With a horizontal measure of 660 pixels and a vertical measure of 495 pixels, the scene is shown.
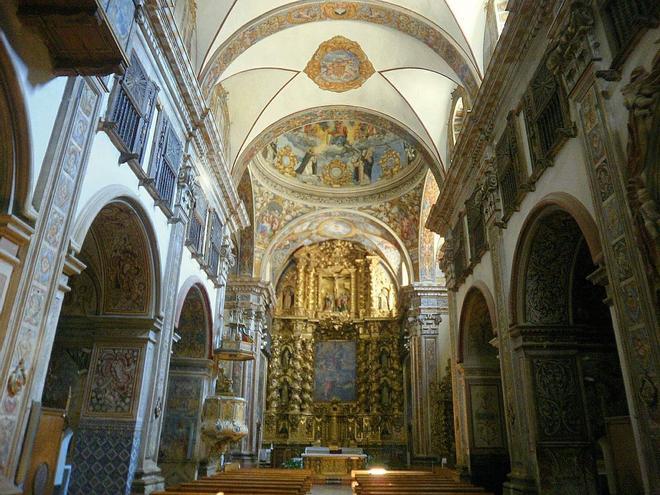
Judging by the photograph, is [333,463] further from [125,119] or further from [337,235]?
[125,119]

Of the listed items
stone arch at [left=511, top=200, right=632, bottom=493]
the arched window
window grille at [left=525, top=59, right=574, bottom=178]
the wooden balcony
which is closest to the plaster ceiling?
the arched window

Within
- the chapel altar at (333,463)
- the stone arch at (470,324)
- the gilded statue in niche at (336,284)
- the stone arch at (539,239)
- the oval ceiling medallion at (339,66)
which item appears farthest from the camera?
the gilded statue in niche at (336,284)

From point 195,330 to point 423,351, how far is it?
29.4 feet

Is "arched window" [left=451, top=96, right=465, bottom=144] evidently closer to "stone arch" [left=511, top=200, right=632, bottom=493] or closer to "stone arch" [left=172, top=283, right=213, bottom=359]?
"stone arch" [left=511, top=200, right=632, bottom=493]

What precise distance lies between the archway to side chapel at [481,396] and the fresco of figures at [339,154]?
899 cm

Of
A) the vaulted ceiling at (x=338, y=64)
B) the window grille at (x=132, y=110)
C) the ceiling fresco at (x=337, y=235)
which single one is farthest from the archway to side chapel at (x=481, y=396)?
the ceiling fresco at (x=337, y=235)

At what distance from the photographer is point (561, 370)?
26.0 ft

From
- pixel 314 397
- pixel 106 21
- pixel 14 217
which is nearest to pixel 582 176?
pixel 106 21

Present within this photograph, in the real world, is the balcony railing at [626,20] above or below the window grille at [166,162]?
below

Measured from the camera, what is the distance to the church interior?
184 inches

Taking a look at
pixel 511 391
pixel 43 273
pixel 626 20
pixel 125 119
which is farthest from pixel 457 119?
pixel 43 273

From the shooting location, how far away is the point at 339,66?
13.5 metres

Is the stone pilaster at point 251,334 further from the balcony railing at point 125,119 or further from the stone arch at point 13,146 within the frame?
the stone arch at point 13,146

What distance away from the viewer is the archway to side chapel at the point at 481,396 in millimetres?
10516
